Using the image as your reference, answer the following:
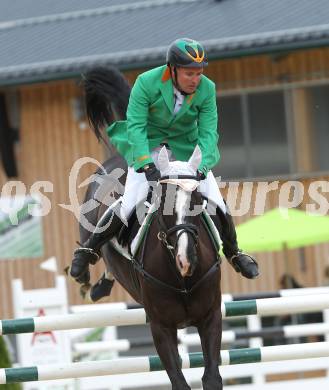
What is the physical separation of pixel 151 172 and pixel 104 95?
2180 millimetres

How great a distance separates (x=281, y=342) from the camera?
45.4 feet

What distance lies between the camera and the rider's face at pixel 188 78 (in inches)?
275

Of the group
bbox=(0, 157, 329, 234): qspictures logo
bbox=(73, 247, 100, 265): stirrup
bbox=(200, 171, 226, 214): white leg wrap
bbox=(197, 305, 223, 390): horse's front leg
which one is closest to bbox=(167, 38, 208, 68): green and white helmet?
bbox=(200, 171, 226, 214): white leg wrap

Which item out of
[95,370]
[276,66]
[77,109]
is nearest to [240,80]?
[276,66]

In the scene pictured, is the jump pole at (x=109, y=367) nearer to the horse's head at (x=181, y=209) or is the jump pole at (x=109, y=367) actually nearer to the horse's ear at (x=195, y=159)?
the horse's head at (x=181, y=209)

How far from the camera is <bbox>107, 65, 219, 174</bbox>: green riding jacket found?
710cm

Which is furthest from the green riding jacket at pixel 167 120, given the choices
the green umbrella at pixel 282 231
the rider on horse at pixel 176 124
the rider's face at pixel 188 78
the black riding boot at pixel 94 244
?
the green umbrella at pixel 282 231

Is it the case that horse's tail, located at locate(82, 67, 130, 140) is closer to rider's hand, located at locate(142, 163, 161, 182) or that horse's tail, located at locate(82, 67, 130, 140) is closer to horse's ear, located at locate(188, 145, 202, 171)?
rider's hand, located at locate(142, 163, 161, 182)

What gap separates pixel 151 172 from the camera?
691 centimetres

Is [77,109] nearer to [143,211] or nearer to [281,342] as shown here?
[281,342]

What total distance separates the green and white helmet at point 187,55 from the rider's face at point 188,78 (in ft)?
0.17

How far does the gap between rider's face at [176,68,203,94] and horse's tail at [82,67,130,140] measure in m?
1.84

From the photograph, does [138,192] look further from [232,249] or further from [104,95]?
[104,95]

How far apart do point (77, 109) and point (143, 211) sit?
904 cm
